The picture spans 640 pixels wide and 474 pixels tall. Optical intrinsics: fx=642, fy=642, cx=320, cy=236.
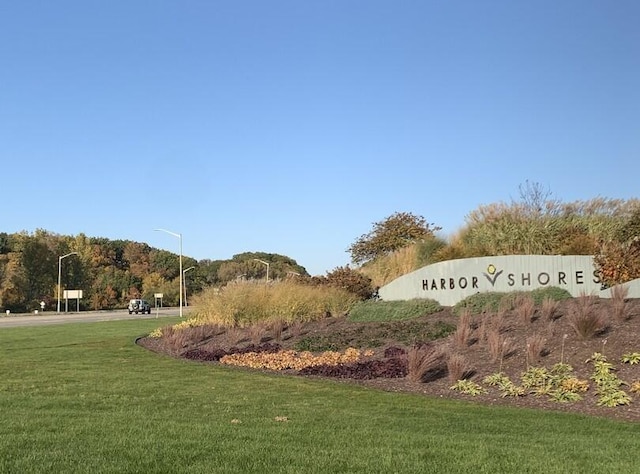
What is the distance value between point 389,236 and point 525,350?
27382 mm

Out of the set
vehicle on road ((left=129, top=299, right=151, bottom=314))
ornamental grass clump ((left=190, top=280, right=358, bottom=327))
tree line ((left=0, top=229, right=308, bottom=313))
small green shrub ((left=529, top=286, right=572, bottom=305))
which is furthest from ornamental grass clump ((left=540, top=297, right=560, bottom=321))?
vehicle on road ((left=129, top=299, right=151, bottom=314))

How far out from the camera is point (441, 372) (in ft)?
36.3

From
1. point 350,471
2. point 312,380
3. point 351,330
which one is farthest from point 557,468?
point 351,330

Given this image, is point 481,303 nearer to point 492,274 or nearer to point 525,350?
point 492,274

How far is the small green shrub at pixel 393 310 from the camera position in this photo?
723 inches

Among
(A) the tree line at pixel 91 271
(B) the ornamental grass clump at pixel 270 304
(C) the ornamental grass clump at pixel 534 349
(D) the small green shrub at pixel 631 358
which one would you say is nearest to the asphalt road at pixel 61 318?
(A) the tree line at pixel 91 271

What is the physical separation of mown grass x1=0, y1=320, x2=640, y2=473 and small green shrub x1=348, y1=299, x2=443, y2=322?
295 inches

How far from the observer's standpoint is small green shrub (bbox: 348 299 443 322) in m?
18.4

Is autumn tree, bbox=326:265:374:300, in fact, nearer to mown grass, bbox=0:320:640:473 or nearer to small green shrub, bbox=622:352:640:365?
mown grass, bbox=0:320:640:473

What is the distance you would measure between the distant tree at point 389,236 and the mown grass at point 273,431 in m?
27.8

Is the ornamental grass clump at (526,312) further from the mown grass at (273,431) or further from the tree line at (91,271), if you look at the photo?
the tree line at (91,271)

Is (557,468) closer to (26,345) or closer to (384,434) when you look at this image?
(384,434)

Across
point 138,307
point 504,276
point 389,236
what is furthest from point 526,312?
point 138,307

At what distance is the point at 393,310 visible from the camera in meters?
18.7
